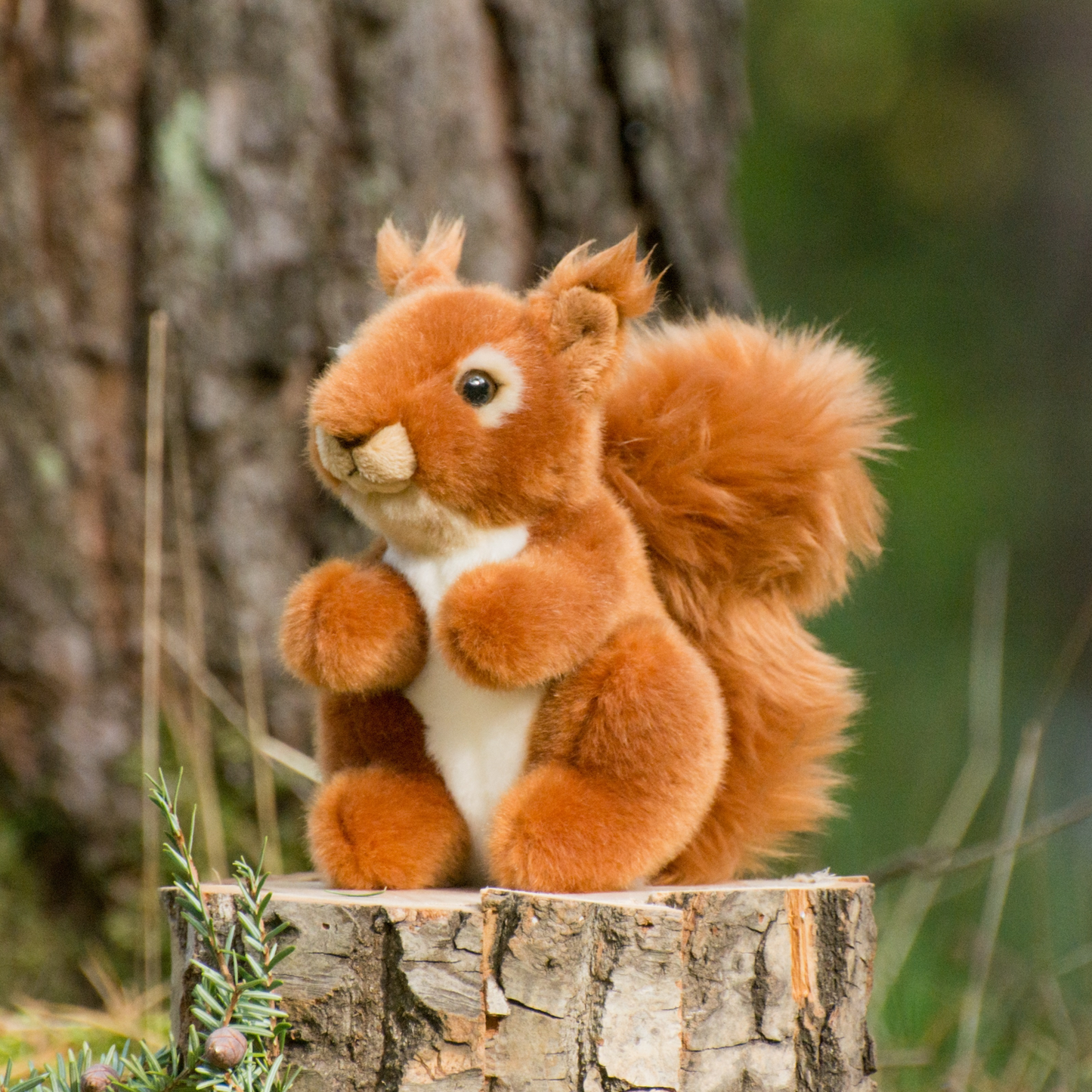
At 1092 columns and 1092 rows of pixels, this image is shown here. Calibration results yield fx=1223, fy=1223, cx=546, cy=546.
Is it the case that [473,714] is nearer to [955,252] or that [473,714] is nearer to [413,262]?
[413,262]

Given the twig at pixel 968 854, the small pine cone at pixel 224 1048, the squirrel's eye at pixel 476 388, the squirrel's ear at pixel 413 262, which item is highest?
the squirrel's ear at pixel 413 262

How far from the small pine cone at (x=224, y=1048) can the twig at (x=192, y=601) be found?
76 centimetres

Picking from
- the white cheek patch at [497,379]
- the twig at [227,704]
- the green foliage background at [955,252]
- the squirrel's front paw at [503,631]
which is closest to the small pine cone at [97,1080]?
the squirrel's front paw at [503,631]

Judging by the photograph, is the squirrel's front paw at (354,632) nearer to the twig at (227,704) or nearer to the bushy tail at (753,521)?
the bushy tail at (753,521)

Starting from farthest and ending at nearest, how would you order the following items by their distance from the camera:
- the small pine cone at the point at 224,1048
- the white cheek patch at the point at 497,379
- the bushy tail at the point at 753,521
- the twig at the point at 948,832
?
the twig at the point at 948,832, the bushy tail at the point at 753,521, the white cheek patch at the point at 497,379, the small pine cone at the point at 224,1048

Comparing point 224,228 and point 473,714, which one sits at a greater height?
point 224,228

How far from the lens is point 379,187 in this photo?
4.83 feet

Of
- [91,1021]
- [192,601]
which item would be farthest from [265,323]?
[91,1021]

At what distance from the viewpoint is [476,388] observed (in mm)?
850

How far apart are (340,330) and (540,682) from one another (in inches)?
29.8

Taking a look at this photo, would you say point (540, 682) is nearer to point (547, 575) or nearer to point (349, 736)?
point (547, 575)

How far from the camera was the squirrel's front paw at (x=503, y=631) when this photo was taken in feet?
2.67

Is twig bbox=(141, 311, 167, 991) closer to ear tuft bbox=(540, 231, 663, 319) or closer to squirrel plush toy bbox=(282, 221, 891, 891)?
squirrel plush toy bbox=(282, 221, 891, 891)

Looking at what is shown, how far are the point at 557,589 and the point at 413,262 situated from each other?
13.2 inches
